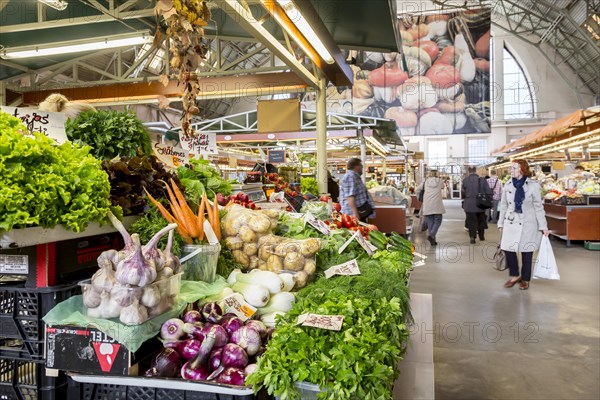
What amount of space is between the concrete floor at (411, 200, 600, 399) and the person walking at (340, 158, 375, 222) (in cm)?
133

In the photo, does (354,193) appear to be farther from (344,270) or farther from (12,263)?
(12,263)

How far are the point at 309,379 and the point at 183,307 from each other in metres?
0.54

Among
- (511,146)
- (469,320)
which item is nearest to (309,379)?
(469,320)

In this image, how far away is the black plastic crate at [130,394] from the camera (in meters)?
1.32

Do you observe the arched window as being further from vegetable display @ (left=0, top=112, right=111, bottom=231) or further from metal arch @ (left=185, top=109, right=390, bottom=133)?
vegetable display @ (left=0, top=112, right=111, bottom=231)

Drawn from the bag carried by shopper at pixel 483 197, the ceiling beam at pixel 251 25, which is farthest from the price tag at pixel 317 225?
the bag carried by shopper at pixel 483 197

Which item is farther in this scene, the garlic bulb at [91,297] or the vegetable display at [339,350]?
the garlic bulb at [91,297]

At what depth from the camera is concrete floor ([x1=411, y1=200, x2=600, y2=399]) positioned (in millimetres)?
3297

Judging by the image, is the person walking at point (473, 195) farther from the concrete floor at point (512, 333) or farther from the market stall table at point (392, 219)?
the concrete floor at point (512, 333)

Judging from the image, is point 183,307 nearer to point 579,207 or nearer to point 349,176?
point 349,176

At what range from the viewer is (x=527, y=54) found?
30.7 meters

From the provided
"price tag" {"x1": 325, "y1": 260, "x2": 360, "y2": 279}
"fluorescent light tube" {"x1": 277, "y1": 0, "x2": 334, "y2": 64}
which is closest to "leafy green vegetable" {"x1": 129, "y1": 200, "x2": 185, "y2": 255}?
"price tag" {"x1": 325, "y1": 260, "x2": 360, "y2": 279}

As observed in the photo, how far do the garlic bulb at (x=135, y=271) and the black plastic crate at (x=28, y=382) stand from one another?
42 centimetres

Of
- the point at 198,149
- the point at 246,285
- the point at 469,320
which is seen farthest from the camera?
the point at 469,320
